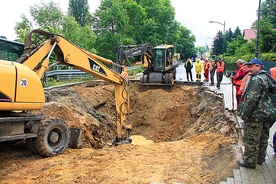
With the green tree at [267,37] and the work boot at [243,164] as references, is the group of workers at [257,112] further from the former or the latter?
the green tree at [267,37]

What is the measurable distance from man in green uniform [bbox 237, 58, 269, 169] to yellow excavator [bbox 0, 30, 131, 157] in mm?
4134

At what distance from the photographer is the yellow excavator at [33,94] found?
559 cm

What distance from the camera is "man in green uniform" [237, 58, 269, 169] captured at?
493 cm

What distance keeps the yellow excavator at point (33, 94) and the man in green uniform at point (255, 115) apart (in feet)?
13.6

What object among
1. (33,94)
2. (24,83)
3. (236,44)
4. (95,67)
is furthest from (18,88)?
(236,44)

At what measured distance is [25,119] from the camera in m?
6.00

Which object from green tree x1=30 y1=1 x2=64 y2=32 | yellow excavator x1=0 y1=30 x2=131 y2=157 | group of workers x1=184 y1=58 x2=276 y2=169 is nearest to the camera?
group of workers x1=184 y1=58 x2=276 y2=169

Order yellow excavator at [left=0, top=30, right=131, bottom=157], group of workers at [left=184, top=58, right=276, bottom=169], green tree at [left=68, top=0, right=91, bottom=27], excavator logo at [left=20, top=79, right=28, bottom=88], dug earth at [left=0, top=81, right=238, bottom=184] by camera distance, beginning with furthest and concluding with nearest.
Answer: green tree at [left=68, top=0, right=91, bottom=27] < excavator logo at [left=20, top=79, right=28, bottom=88] < yellow excavator at [left=0, top=30, right=131, bottom=157] < dug earth at [left=0, top=81, right=238, bottom=184] < group of workers at [left=184, top=58, right=276, bottom=169]

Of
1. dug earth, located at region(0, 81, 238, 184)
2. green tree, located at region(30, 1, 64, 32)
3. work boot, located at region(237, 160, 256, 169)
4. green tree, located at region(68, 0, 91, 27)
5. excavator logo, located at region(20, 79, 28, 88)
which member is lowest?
dug earth, located at region(0, 81, 238, 184)

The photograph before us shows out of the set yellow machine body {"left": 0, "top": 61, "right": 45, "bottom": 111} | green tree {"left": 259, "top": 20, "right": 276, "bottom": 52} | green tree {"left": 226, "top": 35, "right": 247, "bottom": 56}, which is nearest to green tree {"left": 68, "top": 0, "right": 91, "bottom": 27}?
green tree {"left": 226, "top": 35, "right": 247, "bottom": 56}

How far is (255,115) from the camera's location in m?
4.95

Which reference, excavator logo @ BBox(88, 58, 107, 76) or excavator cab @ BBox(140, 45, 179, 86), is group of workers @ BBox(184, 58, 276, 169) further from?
excavator cab @ BBox(140, 45, 179, 86)

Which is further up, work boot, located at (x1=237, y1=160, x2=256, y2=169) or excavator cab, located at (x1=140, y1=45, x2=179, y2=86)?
excavator cab, located at (x1=140, y1=45, x2=179, y2=86)

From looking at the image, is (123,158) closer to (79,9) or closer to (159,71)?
(159,71)
